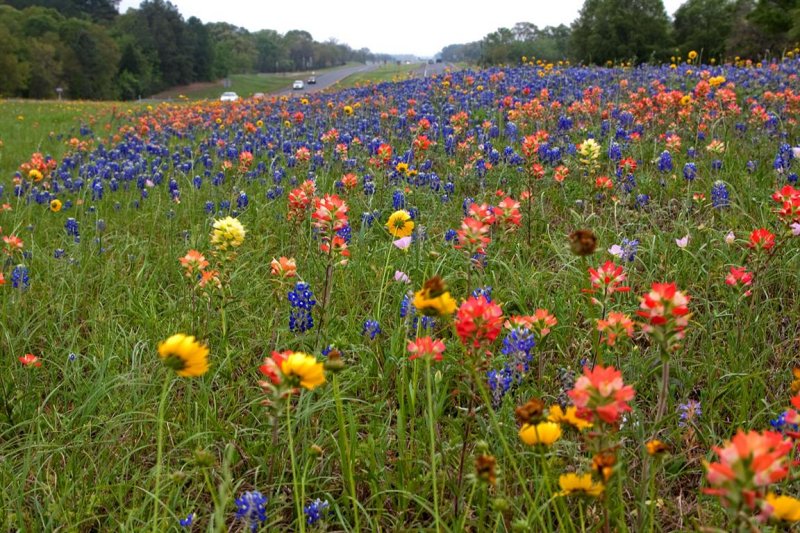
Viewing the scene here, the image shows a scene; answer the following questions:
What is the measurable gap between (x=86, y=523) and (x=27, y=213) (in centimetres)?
380

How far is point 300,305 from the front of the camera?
2.47m

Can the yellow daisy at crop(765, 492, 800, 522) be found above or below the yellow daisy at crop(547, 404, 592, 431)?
above

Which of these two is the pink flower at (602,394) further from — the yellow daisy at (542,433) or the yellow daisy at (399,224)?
the yellow daisy at (399,224)

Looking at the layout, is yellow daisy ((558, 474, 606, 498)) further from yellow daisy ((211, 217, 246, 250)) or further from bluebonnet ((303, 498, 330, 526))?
yellow daisy ((211, 217, 246, 250))

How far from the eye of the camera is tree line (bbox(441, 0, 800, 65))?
23641 mm

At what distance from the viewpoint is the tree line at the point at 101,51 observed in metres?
50.4

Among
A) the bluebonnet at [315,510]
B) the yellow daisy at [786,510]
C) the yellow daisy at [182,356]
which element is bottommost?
the bluebonnet at [315,510]

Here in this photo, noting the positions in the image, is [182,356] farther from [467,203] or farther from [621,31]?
[621,31]

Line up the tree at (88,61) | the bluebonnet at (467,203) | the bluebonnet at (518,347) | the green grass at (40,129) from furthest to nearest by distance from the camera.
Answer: the tree at (88,61), the green grass at (40,129), the bluebonnet at (467,203), the bluebonnet at (518,347)

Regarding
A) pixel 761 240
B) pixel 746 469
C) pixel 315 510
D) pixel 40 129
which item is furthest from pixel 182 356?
pixel 40 129

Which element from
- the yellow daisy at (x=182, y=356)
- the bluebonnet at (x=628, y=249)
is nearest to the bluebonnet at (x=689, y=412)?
the bluebonnet at (x=628, y=249)

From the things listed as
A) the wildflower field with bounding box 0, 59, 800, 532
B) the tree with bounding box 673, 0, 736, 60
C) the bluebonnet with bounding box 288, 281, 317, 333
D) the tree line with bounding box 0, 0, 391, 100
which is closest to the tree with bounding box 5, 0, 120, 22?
the tree line with bounding box 0, 0, 391, 100

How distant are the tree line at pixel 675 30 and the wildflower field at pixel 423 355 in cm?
2031

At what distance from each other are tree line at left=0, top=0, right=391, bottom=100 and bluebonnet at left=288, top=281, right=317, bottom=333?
164ft
